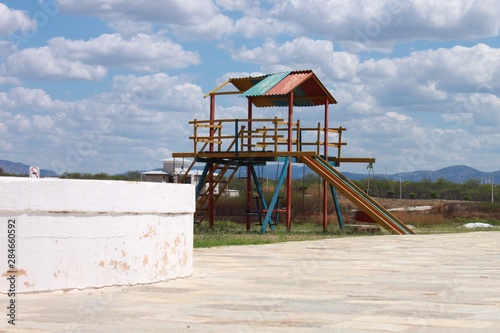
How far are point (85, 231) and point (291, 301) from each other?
233 cm

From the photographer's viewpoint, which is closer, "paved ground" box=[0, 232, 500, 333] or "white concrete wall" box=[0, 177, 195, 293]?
"paved ground" box=[0, 232, 500, 333]

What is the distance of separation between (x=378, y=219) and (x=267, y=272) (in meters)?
13.1

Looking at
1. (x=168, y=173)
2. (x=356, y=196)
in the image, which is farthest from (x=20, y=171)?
(x=356, y=196)

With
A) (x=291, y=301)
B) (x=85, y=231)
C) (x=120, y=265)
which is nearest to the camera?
(x=291, y=301)

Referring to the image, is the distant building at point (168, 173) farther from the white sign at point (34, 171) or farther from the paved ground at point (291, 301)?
the paved ground at point (291, 301)

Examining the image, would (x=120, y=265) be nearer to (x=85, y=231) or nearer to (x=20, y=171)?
(x=85, y=231)

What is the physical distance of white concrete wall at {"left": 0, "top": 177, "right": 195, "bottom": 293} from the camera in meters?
8.98

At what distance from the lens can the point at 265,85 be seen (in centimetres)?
2711

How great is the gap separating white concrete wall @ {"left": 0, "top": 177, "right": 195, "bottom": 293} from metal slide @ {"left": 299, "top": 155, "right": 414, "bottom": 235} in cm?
1489

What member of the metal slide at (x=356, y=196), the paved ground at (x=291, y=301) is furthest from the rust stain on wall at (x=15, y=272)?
the metal slide at (x=356, y=196)

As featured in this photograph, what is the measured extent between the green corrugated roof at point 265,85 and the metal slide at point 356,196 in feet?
8.16

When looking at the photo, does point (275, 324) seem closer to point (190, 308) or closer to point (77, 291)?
point (190, 308)

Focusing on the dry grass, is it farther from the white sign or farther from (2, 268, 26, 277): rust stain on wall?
(2, 268, 26, 277): rust stain on wall

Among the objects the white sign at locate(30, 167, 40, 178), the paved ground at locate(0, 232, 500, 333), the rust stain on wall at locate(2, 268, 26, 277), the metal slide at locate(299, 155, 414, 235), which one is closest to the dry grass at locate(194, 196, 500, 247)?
the metal slide at locate(299, 155, 414, 235)
